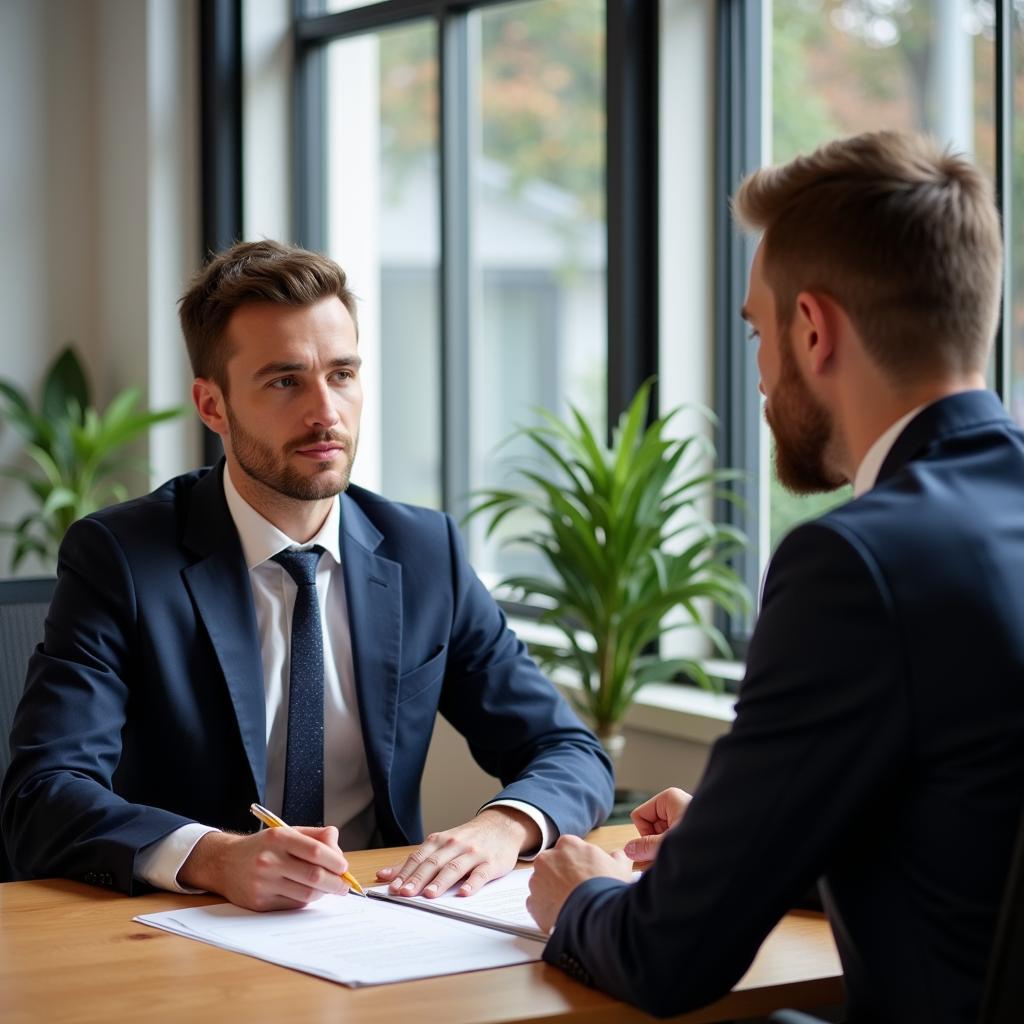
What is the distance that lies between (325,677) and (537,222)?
6.99m

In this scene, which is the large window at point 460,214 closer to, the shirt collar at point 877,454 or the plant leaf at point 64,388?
the plant leaf at point 64,388

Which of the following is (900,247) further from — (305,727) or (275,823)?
(305,727)

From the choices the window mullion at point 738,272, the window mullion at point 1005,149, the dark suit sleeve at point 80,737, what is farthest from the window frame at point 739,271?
the dark suit sleeve at point 80,737

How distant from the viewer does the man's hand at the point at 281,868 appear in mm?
1599

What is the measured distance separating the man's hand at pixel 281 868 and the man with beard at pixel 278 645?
213mm

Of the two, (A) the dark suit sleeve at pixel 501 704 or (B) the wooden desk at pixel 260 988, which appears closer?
(B) the wooden desk at pixel 260 988

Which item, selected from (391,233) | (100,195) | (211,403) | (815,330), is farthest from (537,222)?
(815,330)

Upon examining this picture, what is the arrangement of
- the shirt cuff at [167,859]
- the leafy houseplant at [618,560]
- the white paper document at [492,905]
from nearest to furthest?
the white paper document at [492,905]
the shirt cuff at [167,859]
the leafy houseplant at [618,560]

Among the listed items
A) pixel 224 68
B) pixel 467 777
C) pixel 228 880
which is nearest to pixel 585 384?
pixel 224 68

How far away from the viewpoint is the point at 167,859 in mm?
1700

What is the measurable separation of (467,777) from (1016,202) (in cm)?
202

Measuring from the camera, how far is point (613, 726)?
333cm

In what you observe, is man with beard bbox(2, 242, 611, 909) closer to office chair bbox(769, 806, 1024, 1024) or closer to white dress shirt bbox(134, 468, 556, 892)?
white dress shirt bbox(134, 468, 556, 892)

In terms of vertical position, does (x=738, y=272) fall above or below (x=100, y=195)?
below
